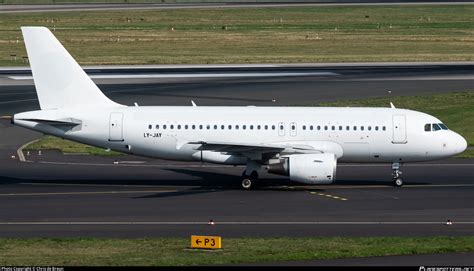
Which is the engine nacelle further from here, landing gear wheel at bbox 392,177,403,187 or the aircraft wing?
landing gear wheel at bbox 392,177,403,187

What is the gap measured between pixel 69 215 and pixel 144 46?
7762 centimetres

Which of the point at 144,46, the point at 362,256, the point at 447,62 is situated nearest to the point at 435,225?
the point at 362,256

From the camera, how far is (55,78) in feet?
171

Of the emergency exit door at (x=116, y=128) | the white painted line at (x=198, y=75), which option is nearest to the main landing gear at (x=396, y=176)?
the emergency exit door at (x=116, y=128)

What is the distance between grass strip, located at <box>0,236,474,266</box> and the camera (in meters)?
34.6

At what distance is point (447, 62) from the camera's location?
4141 inches

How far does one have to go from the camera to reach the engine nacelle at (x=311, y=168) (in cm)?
4928

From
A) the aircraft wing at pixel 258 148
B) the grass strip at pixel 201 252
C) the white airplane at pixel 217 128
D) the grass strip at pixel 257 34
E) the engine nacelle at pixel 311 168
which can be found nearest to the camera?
the grass strip at pixel 201 252

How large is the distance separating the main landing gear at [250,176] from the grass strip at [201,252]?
1235 cm

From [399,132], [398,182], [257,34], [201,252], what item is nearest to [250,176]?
[398,182]

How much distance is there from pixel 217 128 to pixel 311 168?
5307mm

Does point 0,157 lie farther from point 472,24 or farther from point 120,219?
point 472,24

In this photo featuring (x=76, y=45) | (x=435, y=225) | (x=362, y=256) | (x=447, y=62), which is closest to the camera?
(x=362, y=256)

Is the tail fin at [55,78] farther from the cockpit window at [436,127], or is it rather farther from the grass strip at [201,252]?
the cockpit window at [436,127]
